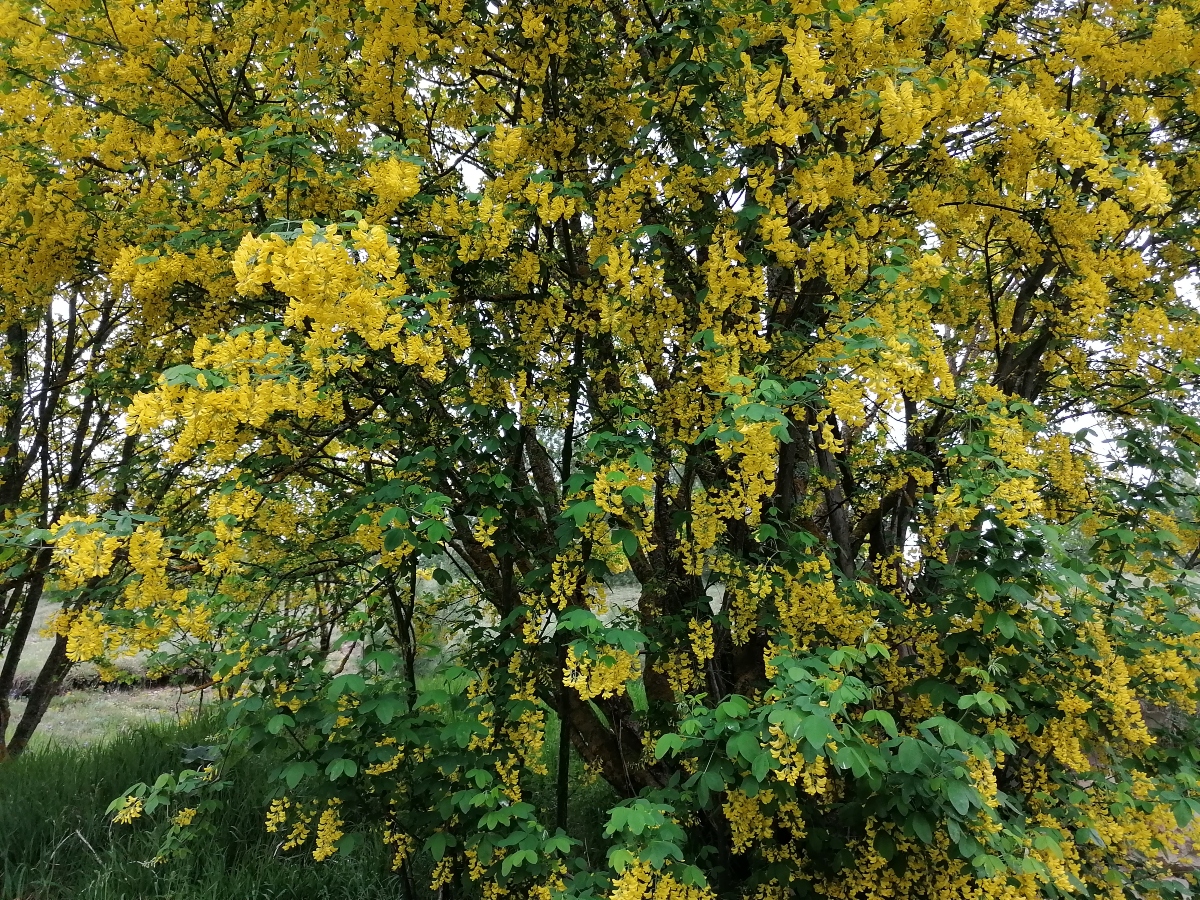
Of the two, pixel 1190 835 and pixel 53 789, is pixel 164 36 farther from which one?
pixel 1190 835

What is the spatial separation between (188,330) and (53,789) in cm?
309

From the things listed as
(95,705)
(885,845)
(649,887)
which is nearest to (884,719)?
(885,845)

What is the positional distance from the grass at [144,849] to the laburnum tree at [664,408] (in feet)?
0.92

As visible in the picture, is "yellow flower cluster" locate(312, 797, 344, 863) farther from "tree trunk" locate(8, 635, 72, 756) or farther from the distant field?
the distant field

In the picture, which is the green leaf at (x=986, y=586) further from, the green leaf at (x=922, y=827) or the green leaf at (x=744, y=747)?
the green leaf at (x=744, y=747)

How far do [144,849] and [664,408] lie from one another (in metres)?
3.70

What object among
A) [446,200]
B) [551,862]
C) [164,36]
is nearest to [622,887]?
[551,862]

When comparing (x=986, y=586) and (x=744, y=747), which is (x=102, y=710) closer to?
(x=744, y=747)

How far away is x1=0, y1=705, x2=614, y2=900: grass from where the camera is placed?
3.62m

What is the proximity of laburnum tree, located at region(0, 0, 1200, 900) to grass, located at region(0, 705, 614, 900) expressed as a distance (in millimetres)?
281

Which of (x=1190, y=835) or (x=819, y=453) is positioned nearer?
(x=1190, y=835)

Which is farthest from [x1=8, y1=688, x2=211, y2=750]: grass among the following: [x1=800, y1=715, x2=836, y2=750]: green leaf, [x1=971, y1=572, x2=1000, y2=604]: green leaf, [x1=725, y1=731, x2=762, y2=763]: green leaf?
[x1=971, y1=572, x2=1000, y2=604]: green leaf

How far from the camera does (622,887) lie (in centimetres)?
248

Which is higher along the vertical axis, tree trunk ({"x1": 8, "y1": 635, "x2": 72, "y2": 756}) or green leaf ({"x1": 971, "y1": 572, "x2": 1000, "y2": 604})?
green leaf ({"x1": 971, "y1": 572, "x2": 1000, "y2": 604})
